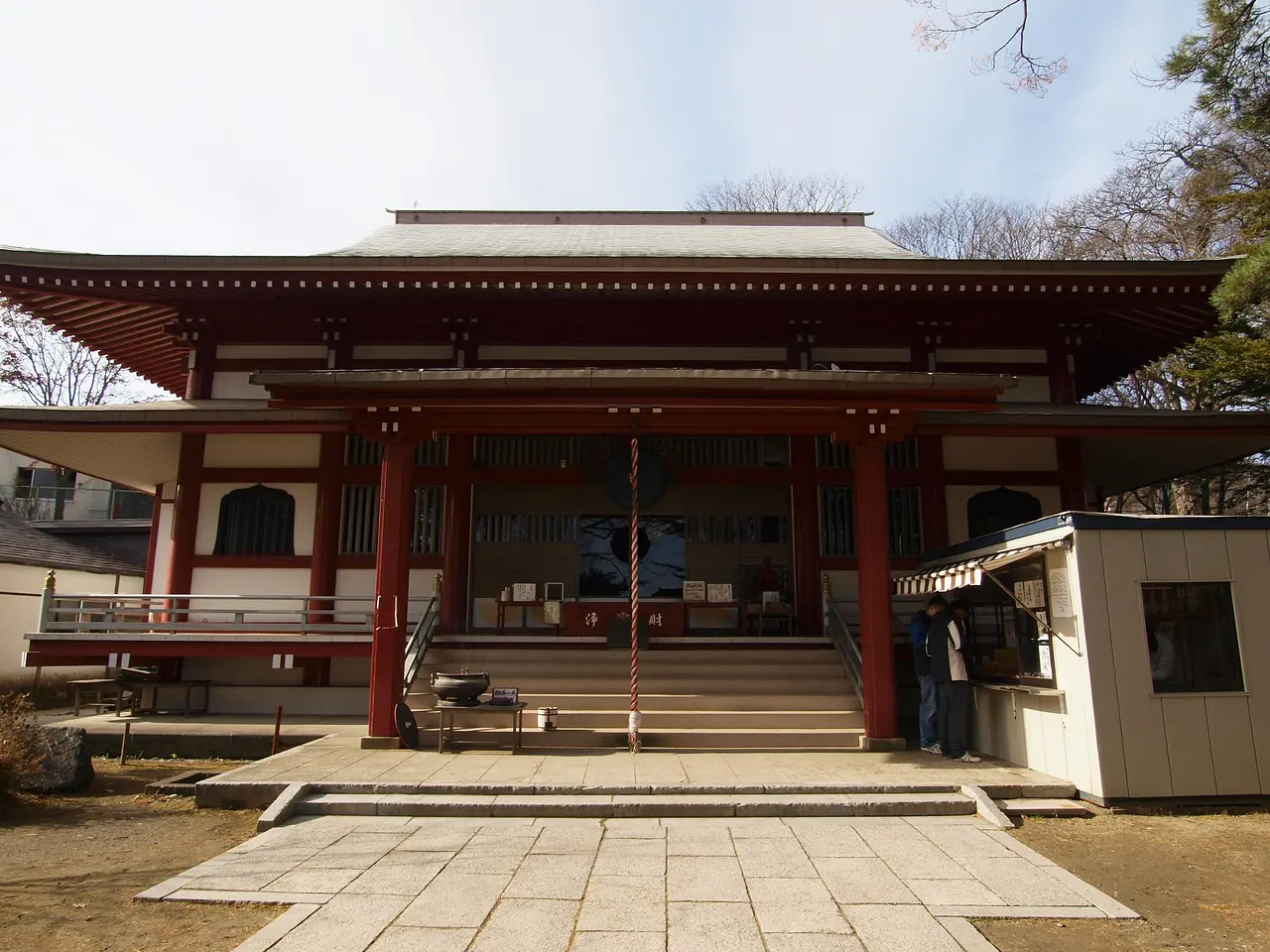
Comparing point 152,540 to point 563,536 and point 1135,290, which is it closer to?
point 563,536

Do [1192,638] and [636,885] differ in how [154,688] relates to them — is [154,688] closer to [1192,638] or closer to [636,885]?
[636,885]

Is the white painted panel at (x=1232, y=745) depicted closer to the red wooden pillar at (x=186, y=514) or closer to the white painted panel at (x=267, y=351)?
the white painted panel at (x=267, y=351)

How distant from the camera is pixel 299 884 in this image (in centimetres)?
502

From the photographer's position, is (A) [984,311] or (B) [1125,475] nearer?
(A) [984,311]

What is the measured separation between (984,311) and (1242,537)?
6.05m

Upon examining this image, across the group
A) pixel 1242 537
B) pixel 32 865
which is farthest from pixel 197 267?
pixel 1242 537

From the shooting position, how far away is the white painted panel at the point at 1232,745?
6770mm

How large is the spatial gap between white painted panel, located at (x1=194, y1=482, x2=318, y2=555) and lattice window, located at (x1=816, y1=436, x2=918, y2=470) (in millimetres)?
7652

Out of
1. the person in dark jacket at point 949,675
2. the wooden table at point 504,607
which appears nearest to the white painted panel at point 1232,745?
the person in dark jacket at point 949,675

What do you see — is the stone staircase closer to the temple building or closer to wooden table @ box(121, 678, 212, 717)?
the temple building

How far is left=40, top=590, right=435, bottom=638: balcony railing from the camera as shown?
10812 mm

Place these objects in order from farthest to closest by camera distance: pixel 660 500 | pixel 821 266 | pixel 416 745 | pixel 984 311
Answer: pixel 660 500
pixel 984 311
pixel 821 266
pixel 416 745

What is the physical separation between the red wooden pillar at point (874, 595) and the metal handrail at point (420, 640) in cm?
537

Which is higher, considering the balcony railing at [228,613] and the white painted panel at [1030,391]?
the white painted panel at [1030,391]
